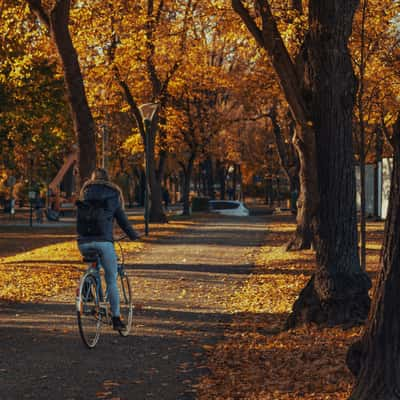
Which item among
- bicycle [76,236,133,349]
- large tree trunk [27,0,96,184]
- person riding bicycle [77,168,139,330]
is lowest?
bicycle [76,236,133,349]

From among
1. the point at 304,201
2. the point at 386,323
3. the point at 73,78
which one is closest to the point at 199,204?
the point at 304,201

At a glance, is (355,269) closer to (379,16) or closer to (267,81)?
(379,16)

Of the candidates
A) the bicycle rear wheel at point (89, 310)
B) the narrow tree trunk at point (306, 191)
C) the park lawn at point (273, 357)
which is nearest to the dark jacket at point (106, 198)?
the bicycle rear wheel at point (89, 310)

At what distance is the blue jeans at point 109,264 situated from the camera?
876cm

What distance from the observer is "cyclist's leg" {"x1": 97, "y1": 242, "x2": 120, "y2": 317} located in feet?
28.9

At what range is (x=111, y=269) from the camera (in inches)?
351

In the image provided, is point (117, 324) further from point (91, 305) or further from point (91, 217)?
point (91, 217)

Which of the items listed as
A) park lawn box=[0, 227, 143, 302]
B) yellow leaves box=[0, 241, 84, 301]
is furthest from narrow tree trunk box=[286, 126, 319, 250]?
yellow leaves box=[0, 241, 84, 301]

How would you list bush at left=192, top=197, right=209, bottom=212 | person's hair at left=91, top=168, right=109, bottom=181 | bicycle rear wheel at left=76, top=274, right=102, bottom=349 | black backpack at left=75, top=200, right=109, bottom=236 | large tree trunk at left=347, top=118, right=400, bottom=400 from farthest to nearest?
bush at left=192, top=197, right=209, bottom=212 < person's hair at left=91, top=168, right=109, bottom=181 < black backpack at left=75, top=200, right=109, bottom=236 < bicycle rear wheel at left=76, top=274, right=102, bottom=349 < large tree trunk at left=347, top=118, right=400, bottom=400

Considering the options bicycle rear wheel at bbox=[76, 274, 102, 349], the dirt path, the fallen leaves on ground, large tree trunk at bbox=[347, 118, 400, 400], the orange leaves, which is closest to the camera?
large tree trunk at bbox=[347, 118, 400, 400]

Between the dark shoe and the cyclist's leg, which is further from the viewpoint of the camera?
the dark shoe

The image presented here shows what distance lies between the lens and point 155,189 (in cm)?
3938

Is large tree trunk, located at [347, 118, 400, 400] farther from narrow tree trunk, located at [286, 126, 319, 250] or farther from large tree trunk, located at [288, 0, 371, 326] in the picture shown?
narrow tree trunk, located at [286, 126, 319, 250]

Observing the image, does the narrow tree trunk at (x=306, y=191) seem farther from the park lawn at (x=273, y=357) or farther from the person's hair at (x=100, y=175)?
the person's hair at (x=100, y=175)
